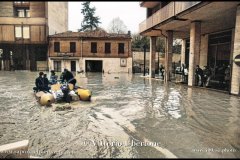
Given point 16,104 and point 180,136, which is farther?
point 16,104

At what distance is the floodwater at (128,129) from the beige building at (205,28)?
14.0ft

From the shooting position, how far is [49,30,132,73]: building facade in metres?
41.1

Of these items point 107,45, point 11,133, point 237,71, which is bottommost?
point 11,133

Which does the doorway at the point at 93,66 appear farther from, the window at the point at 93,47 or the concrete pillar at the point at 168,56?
the concrete pillar at the point at 168,56

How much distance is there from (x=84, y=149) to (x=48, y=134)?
1699 millimetres

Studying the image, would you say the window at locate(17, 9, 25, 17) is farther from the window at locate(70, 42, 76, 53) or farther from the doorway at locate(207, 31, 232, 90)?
the doorway at locate(207, 31, 232, 90)

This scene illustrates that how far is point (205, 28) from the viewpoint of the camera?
65.8 ft

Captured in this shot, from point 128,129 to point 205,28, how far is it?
52.5 ft

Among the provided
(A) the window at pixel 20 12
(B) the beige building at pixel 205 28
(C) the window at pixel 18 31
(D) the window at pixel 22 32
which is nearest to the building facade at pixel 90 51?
(D) the window at pixel 22 32

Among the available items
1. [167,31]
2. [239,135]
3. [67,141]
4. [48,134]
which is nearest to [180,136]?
[239,135]

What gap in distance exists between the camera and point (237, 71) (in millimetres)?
12766

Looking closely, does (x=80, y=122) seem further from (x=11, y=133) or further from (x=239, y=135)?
(x=239, y=135)

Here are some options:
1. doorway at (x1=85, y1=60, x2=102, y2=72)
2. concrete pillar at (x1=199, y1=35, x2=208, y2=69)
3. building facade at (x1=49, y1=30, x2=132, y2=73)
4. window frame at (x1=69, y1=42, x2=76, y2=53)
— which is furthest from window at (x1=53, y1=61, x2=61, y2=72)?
concrete pillar at (x1=199, y1=35, x2=208, y2=69)

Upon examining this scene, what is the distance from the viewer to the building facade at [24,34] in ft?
131
